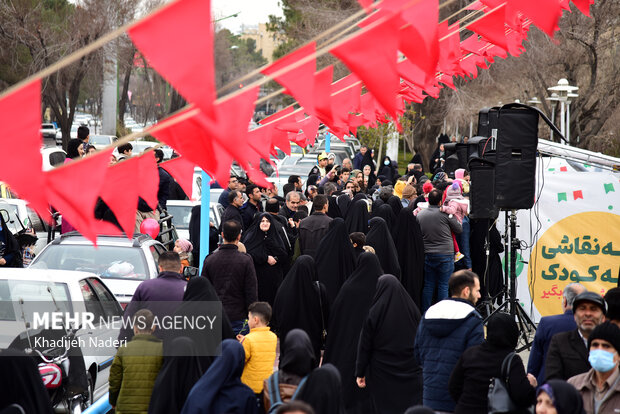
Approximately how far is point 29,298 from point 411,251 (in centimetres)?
598

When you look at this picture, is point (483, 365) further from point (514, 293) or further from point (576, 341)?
point (514, 293)

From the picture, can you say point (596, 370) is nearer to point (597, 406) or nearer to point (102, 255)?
point (597, 406)

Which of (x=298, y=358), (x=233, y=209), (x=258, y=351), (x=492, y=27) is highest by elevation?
(x=492, y=27)

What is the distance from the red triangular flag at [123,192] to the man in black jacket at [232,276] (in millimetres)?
4871

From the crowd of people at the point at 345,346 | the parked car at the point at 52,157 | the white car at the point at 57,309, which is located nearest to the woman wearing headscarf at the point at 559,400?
the crowd of people at the point at 345,346

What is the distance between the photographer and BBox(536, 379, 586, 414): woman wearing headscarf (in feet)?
16.4

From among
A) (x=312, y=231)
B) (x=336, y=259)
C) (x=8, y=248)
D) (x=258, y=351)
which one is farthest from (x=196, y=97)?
(x=8, y=248)

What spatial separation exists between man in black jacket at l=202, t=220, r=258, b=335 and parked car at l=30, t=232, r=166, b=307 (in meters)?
1.39

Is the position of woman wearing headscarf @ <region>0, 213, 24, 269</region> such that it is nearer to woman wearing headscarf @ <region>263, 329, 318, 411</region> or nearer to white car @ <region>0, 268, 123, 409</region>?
white car @ <region>0, 268, 123, 409</region>

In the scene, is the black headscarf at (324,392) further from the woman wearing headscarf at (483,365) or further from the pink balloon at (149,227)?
the pink balloon at (149,227)

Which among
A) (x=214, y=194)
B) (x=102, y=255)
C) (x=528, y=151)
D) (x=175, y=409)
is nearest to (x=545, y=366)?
(x=175, y=409)

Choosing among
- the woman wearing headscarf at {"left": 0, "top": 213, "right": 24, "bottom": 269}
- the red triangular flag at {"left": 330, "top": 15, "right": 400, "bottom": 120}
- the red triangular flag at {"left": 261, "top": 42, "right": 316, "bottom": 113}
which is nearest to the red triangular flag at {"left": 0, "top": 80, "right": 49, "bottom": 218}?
the red triangular flag at {"left": 261, "top": 42, "right": 316, "bottom": 113}

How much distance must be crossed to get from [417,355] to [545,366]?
1.03m

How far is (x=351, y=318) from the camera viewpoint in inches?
331
